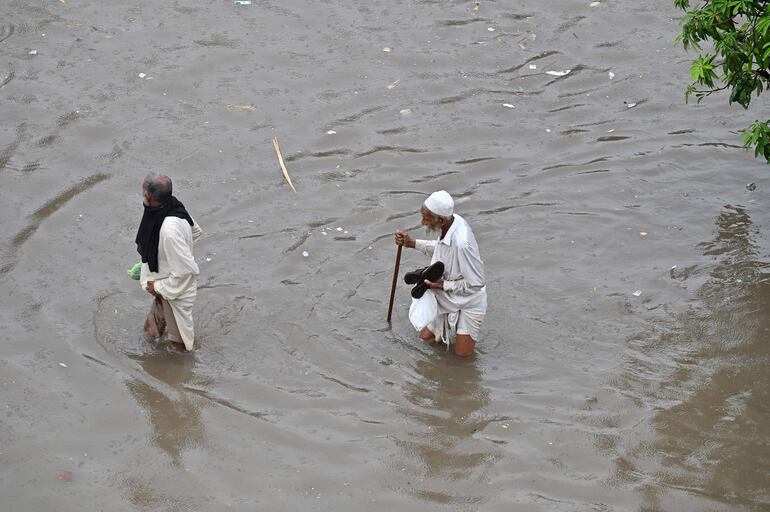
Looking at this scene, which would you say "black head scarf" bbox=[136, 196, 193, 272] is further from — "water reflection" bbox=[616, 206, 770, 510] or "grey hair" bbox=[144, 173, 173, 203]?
"water reflection" bbox=[616, 206, 770, 510]

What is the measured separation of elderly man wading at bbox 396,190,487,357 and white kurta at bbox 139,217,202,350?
64.6 inches

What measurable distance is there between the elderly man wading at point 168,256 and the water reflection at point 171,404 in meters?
0.19

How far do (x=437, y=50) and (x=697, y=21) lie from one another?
487 centimetres

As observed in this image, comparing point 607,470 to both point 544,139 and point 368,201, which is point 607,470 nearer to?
point 368,201

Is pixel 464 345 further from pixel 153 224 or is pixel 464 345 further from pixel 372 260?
pixel 153 224

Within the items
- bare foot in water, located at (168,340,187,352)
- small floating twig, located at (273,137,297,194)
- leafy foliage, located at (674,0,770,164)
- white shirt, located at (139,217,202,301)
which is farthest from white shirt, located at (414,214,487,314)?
small floating twig, located at (273,137,297,194)

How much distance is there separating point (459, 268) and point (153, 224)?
7.80ft

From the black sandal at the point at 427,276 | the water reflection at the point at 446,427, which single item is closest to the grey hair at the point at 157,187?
the black sandal at the point at 427,276

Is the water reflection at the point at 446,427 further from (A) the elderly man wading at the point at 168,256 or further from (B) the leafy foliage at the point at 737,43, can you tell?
(B) the leafy foliage at the point at 737,43

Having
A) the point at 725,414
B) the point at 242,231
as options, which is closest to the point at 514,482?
the point at 725,414

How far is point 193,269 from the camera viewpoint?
7.56m

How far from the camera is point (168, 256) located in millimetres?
7500

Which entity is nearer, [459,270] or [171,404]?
[171,404]


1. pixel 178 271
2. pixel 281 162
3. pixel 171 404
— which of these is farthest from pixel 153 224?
pixel 281 162
